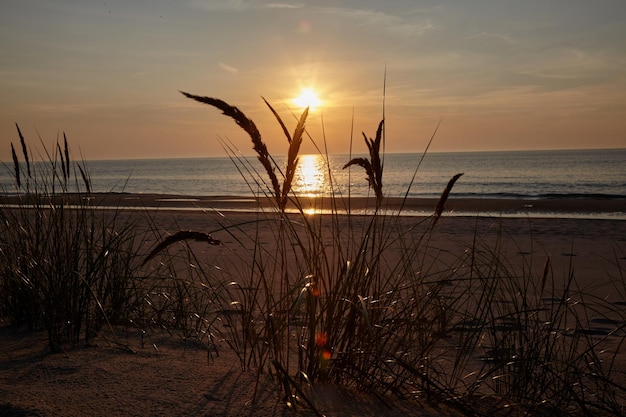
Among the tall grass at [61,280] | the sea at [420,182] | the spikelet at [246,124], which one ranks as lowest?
the sea at [420,182]

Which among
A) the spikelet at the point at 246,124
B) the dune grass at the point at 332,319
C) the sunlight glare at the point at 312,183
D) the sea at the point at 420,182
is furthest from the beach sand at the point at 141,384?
the sea at the point at 420,182

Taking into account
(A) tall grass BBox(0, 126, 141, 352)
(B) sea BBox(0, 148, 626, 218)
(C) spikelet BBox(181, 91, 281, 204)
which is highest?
(C) spikelet BBox(181, 91, 281, 204)

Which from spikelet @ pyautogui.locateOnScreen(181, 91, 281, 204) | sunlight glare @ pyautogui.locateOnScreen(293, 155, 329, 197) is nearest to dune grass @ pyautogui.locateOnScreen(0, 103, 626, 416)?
spikelet @ pyautogui.locateOnScreen(181, 91, 281, 204)

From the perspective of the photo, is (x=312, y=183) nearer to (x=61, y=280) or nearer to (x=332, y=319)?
(x=61, y=280)

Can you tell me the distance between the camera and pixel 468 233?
1318 centimetres

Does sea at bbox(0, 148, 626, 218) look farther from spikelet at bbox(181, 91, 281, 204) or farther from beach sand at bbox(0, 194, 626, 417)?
beach sand at bbox(0, 194, 626, 417)

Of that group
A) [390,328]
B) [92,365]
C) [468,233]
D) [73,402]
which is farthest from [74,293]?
[468,233]

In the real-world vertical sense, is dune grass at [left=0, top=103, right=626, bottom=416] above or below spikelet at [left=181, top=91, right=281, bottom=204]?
below

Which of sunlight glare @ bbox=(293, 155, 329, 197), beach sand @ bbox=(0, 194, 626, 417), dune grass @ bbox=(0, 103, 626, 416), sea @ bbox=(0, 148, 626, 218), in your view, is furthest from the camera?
sea @ bbox=(0, 148, 626, 218)

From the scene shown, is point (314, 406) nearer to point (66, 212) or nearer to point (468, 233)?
point (66, 212)

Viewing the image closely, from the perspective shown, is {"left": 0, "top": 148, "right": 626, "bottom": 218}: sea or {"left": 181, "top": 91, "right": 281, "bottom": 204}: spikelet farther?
{"left": 0, "top": 148, "right": 626, "bottom": 218}: sea

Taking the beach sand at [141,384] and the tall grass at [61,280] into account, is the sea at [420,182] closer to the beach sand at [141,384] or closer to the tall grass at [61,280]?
the tall grass at [61,280]

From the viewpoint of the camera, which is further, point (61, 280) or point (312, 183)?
point (312, 183)

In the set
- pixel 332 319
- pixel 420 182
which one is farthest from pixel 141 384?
pixel 420 182
